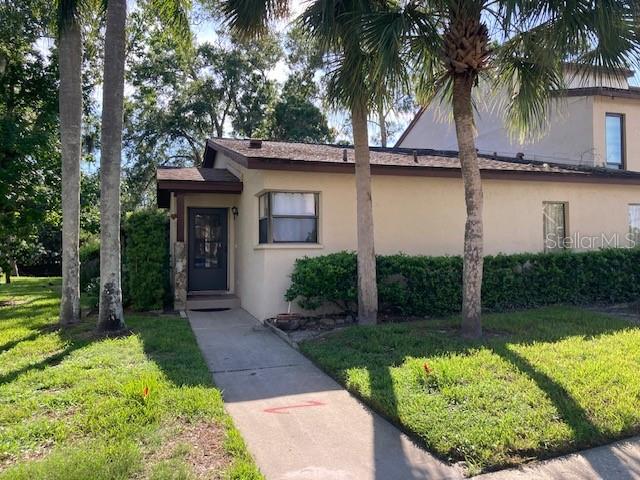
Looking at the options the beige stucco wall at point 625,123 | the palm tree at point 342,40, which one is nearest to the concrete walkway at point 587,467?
the palm tree at point 342,40

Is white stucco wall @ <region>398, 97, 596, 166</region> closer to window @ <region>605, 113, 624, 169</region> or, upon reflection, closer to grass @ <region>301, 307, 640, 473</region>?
window @ <region>605, 113, 624, 169</region>

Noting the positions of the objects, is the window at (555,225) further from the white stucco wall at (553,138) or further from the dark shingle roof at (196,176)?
the dark shingle roof at (196,176)

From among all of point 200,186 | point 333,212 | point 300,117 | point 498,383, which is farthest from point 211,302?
point 300,117

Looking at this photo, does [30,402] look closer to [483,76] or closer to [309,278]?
[309,278]

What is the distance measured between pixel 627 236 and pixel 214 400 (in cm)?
1304

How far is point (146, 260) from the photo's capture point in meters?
11.0

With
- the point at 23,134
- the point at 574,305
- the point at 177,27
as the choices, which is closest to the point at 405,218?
the point at 574,305

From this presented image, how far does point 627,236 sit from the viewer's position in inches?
528

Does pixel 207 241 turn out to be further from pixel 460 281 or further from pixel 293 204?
pixel 460 281

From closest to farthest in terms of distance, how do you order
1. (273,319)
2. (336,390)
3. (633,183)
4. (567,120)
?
(336,390)
(273,319)
(633,183)
(567,120)

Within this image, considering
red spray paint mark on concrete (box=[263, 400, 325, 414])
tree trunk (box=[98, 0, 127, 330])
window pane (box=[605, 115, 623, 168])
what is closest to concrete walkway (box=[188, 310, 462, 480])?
red spray paint mark on concrete (box=[263, 400, 325, 414])

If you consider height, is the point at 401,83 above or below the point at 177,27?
below

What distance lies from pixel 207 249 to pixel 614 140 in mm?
14307

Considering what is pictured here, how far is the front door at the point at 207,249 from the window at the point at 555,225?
8660 mm
